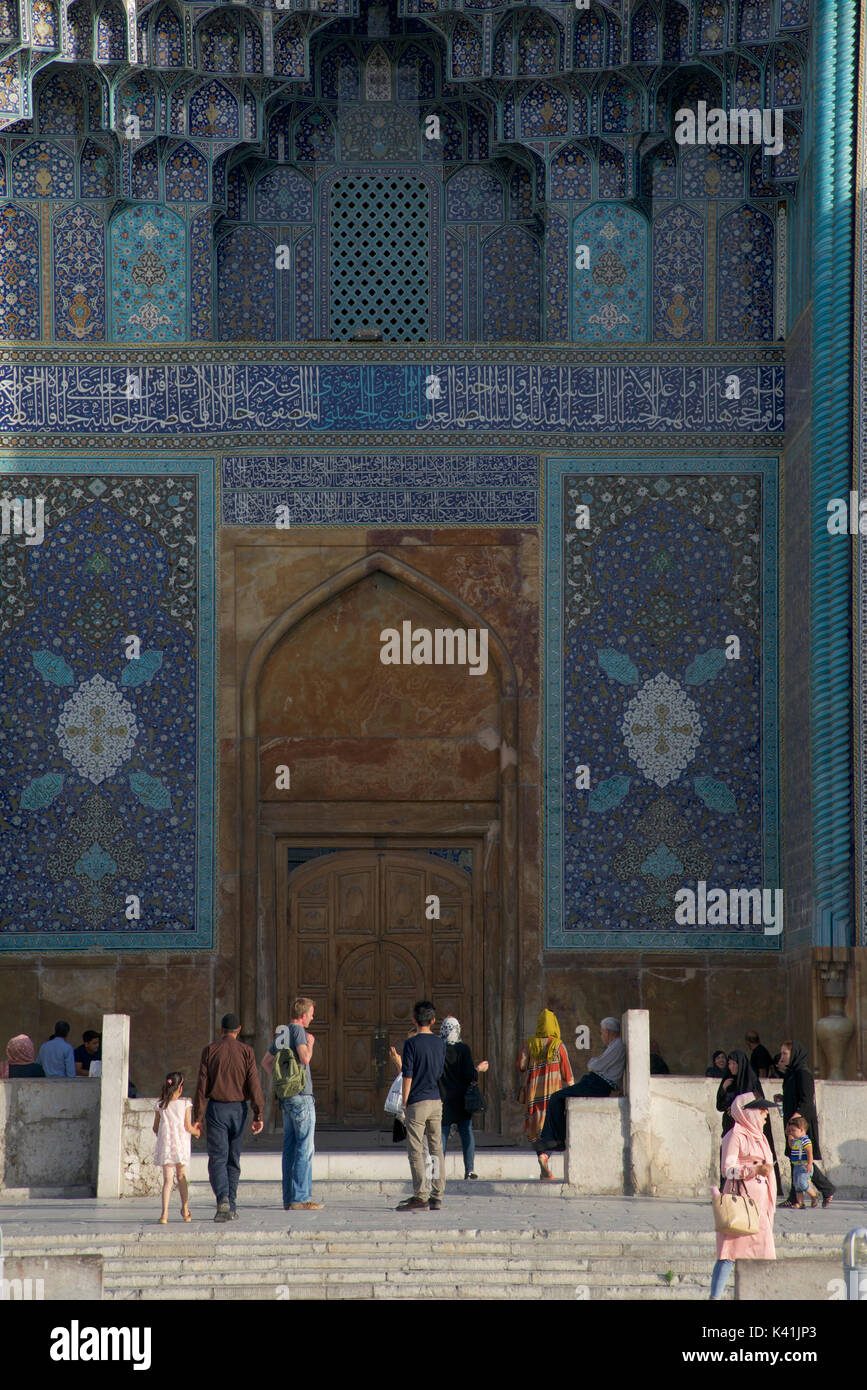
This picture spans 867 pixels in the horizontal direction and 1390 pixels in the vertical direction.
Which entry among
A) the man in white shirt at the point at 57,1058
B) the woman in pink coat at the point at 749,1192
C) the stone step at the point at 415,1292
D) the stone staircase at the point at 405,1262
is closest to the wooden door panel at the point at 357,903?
the man in white shirt at the point at 57,1058

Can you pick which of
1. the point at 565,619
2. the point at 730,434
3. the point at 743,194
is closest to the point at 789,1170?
the point at 565,619

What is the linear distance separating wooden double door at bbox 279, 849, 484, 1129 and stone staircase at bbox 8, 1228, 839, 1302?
14.7ft

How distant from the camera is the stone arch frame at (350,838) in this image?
1254 centimetres

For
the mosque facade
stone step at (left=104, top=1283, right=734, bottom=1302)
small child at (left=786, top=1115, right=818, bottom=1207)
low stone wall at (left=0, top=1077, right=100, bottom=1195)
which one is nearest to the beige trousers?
stone step at (left=104, top=1283, right=734, bottom=1302)

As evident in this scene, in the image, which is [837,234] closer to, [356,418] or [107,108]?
[356,418]

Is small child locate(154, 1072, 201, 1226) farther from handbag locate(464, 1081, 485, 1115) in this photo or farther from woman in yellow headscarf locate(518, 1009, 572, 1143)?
woman in yellow headscarf locate(518, 1009, 572, 1143)

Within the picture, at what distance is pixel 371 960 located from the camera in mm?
12742

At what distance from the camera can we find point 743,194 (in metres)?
13.1

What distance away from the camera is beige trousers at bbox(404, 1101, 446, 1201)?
28.6 ft

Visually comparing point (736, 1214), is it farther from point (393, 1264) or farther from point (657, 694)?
point (657, 694)

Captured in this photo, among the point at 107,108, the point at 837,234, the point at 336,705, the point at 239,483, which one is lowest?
the point at 336,705
